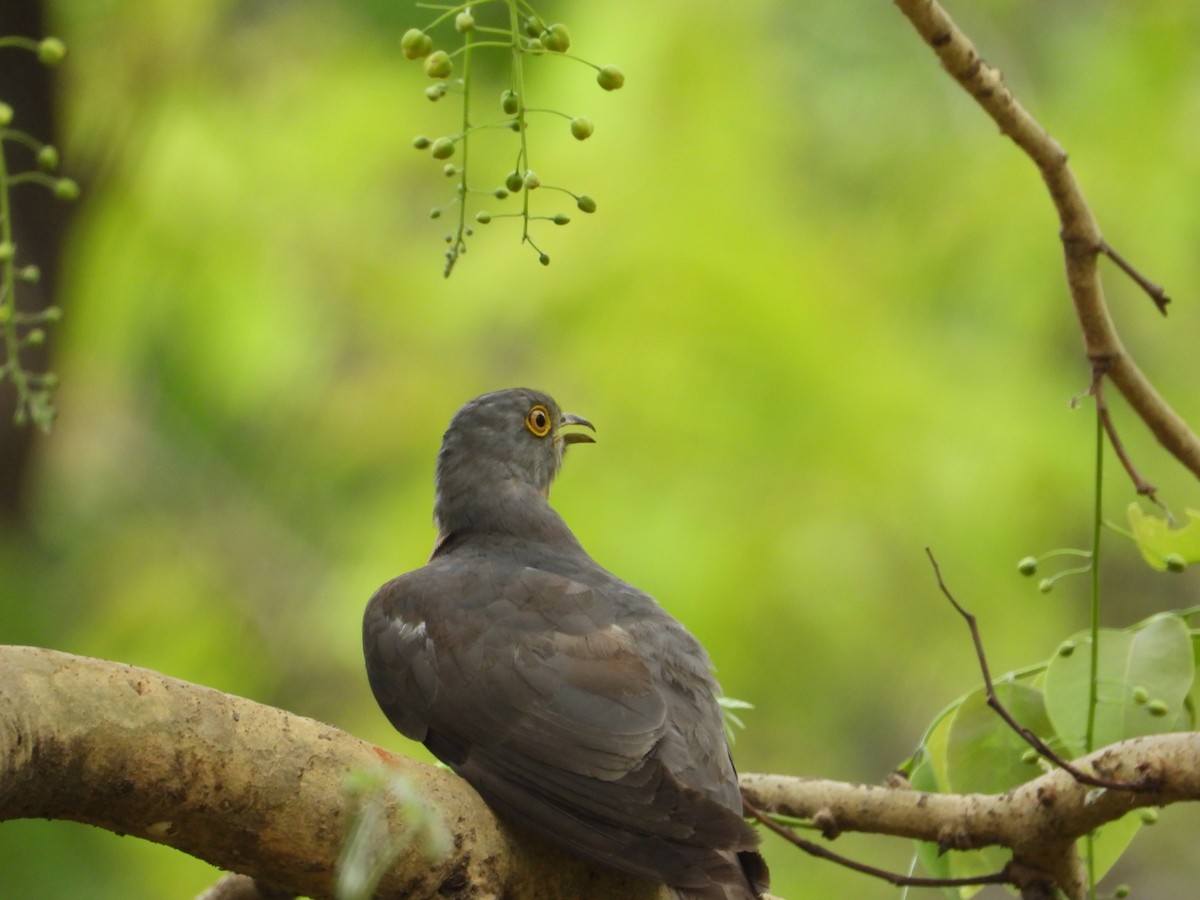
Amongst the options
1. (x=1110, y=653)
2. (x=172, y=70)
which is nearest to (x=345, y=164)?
(x=172, y=70)

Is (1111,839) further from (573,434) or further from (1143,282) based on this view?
(573,434)

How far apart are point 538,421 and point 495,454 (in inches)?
8.4

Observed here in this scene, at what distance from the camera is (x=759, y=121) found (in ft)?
27.9

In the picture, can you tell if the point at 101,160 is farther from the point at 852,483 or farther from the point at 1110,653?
the point at 1110,653

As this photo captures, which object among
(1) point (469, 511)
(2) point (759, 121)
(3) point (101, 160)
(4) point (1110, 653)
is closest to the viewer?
(4) point (1110, 653)

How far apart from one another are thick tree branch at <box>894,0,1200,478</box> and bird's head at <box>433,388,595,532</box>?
72.2 inches

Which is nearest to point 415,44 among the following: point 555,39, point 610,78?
point 555,39

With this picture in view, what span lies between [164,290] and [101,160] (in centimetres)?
83

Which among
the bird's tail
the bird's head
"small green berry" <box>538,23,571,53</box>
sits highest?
"small green berry" <box>538,23,571,53</box>

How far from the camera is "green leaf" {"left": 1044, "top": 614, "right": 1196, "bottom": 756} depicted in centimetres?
330

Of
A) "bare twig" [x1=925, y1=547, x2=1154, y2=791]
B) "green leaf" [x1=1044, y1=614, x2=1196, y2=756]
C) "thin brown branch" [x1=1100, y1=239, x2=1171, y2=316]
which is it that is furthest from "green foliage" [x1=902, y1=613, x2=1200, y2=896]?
"thin brown branch" [x1=1100, y1=239, x2=1171, y2=316]

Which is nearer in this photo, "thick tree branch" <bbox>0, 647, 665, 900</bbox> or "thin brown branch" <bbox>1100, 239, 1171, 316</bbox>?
"thick tree branch" <bbox>0, 647, 665, 900</bbox>

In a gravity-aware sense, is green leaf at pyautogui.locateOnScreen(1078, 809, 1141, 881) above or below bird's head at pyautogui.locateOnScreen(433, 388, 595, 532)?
below

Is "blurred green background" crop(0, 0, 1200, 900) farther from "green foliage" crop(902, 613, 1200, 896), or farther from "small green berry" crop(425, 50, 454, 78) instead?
"small green berry" crop(425, 50, 454, 78)
